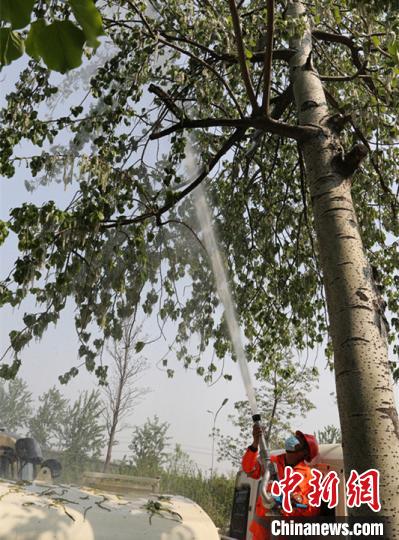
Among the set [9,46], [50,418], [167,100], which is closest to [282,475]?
[167,100]

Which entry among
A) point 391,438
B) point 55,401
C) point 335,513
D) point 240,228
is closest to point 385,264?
point 240,228

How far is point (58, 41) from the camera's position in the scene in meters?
1.21

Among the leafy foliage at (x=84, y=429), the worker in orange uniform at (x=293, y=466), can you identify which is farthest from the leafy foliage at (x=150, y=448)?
the worker in orange uniform at (x=293, y=466)

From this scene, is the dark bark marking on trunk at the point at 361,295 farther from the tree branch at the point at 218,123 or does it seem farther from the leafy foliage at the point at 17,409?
the leafy foliage at the point at 17,409

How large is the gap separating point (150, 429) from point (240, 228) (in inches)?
555

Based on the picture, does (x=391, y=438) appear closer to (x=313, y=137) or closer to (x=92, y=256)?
(x=313, y=137)

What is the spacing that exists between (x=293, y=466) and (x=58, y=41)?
4.64m

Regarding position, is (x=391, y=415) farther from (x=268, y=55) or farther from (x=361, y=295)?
(x=268, y=55)

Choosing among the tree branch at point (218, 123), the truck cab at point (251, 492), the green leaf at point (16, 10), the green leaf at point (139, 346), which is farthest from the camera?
the truck cab at point (251, 492)

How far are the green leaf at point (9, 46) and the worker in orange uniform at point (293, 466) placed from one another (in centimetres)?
354

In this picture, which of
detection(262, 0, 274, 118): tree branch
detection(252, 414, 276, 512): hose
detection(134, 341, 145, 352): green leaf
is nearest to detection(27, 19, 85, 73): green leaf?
detection(262, 0, 274, 118): tree branch

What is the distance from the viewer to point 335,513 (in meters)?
5.34

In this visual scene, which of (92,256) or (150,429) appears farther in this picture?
(150,429)

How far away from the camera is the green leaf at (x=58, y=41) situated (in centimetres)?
121
